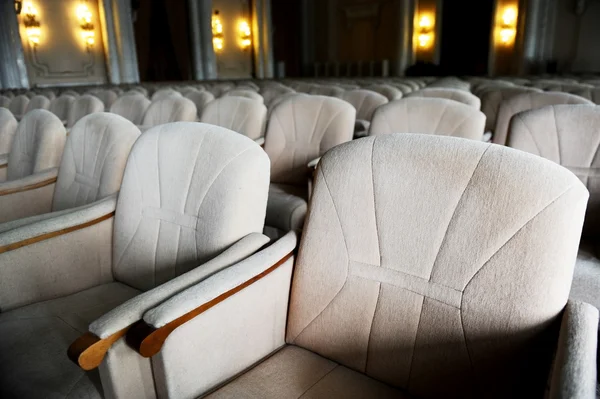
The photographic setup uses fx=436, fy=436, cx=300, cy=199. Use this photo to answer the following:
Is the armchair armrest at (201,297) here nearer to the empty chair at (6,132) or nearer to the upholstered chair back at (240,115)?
the upholstered chair back at (240,115)

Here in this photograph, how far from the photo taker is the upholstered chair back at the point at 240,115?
2.81 meters

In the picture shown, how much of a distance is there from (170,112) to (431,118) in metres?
1.97

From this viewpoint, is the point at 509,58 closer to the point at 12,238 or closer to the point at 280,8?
the point at 280,8

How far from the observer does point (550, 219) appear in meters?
0.77

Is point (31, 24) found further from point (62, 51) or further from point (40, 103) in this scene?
point (40, 103)

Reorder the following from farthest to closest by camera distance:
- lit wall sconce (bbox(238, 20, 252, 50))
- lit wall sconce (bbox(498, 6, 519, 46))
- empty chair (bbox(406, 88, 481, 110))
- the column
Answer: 1. lit wall sconce (bbox(238, 20, 252, 50))
2. lit wall sconce (bbox(498, 6, 519, 46))
3. the column
4. empty chair (bbox(406, 88, 481, 110))

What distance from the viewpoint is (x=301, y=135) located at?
2.46 meters

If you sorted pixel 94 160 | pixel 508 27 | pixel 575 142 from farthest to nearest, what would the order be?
pixel 508 27 → pixel 94 160 → pixel 575 142

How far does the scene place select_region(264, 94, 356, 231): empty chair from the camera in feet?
7.75

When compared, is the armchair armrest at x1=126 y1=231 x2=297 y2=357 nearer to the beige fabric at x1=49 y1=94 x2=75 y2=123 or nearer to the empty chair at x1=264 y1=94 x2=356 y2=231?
the empty chair at x1=264 y1=94 x2=356 y2=231

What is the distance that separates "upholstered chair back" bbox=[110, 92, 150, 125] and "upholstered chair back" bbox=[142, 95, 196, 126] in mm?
318

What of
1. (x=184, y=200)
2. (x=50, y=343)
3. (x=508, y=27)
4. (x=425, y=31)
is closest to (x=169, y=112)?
(x=184, y=200)

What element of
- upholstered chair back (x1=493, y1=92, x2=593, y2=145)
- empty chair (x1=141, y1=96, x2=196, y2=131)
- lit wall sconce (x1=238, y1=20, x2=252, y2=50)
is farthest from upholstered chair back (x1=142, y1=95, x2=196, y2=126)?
lit wall sconce (x1=238, y1=20, x2=252, y2=50)

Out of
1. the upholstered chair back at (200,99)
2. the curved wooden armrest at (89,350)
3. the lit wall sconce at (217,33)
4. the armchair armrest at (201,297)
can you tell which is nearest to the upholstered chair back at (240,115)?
the upholstered chair back at (200,99)
